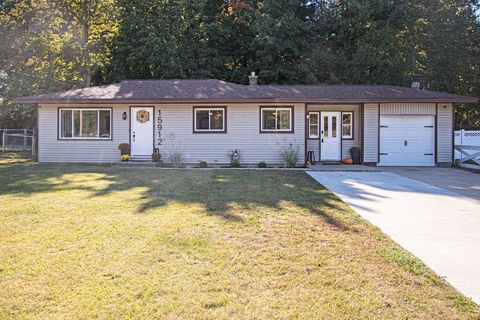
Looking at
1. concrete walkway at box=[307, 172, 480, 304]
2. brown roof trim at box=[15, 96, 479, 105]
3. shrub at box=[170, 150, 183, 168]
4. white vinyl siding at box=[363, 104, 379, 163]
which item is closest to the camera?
concrete walkway at box=[307, 172, 480, 304]

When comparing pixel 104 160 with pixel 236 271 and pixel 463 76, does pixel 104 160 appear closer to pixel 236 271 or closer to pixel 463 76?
pixel 236 271

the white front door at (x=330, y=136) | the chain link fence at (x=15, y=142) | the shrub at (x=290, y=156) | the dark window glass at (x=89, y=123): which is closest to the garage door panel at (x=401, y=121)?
the white front door at (x=330, y=136)

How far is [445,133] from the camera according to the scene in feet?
44.7

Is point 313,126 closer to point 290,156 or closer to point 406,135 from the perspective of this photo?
point 290,156

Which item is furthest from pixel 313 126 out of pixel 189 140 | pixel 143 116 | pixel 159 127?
pixel 143 116

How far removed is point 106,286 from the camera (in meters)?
2.93

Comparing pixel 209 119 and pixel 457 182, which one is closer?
pixel 457 182

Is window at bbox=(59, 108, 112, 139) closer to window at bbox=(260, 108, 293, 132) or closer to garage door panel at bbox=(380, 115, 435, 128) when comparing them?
window at bbox=(260, 108, 293, 132)

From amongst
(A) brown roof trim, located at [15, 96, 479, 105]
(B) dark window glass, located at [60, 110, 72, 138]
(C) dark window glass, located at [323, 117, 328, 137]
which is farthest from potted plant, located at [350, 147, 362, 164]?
(B) dark window glass, located at [60, 110, 72, 138]

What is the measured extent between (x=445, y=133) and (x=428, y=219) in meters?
9.98

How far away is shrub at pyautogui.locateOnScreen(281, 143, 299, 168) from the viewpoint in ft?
42.8

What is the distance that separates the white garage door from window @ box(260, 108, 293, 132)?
3661 mm

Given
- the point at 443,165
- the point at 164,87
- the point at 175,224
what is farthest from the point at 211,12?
the point at 175,224

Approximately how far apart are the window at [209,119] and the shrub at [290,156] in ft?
8.25
